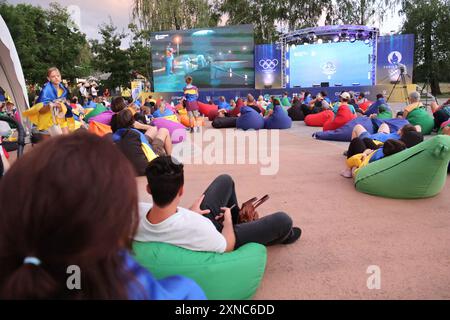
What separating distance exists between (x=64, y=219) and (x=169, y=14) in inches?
1129

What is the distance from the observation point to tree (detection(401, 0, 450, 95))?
2859 centimetres

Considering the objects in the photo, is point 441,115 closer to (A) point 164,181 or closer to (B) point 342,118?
(B) point 342,118

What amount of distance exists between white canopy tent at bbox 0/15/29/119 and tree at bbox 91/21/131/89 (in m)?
18.6

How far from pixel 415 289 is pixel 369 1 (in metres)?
32.8

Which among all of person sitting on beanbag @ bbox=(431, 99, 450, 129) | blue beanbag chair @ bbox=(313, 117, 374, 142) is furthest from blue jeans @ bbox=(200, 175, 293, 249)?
person sitting on beanbag @ bbox=(431, 99, 450, 129)

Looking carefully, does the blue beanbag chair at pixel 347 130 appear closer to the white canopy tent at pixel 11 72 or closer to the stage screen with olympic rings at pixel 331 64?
the white canopy tent at pixel 11 72

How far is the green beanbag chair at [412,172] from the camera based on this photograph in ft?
11.6

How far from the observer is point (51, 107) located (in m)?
5.74

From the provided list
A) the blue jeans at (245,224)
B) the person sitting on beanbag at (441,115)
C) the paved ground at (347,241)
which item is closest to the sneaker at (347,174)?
the paved ground at (347,241)

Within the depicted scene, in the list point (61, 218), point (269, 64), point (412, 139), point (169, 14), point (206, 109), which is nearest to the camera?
point (61, 218)

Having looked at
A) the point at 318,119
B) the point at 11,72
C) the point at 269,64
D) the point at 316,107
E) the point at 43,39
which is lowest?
the point at 318,119

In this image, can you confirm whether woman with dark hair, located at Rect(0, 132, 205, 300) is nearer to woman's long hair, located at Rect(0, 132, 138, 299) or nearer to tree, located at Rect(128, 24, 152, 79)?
woman's long hair, located at Rect(0, 132, 138, 299)

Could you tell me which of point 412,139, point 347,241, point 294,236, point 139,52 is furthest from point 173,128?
point 139,52
